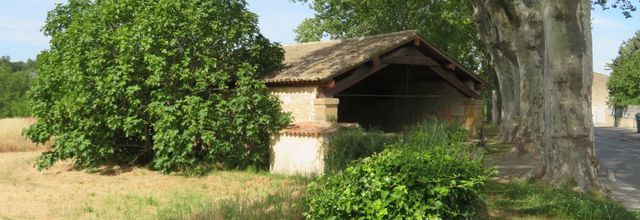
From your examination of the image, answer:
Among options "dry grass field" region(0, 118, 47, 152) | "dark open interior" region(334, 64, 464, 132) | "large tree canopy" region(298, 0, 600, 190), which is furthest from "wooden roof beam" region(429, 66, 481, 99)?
"dry grass field" region(0, 118, 47, 152)

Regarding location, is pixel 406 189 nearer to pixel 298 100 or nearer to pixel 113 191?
pixel 113 191

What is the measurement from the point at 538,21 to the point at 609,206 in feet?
26.3

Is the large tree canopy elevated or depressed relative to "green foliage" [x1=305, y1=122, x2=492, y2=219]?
elevated

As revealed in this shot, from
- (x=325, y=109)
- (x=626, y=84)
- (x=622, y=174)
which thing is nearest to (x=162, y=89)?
(x=325, y=109)

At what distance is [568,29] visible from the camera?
10500 mm

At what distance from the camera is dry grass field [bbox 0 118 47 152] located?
2075cm

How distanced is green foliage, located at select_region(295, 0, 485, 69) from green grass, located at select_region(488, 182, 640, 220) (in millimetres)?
19254

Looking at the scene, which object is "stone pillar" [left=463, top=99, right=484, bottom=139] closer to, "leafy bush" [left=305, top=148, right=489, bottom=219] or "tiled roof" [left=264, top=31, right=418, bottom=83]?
"tiled roof" [left=264, top=31, right=418, bottom=83]

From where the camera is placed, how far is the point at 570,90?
34.7 feet

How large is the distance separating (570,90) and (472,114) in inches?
316

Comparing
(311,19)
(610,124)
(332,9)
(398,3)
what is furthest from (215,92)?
(610,124)

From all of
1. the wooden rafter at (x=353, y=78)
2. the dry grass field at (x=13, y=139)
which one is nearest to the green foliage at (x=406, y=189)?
the wooden rafter at (x=353, y=78)

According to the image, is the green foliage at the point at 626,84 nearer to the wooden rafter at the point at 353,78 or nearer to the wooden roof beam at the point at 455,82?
the wooden roof beam at the point at 455,82

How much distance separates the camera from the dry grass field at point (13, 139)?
20750 mm
